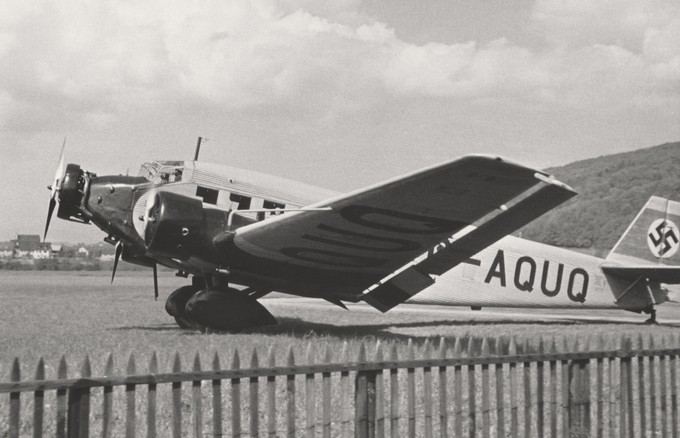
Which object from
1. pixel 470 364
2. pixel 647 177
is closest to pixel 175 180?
pixel 470 364

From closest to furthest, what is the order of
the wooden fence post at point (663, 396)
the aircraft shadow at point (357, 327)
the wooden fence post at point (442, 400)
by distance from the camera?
the wooden fence post at point (442, 400) < the wooden fence post at point (663, 396) < the aircraft shadow at point (357, 327)

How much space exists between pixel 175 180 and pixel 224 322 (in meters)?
2.29

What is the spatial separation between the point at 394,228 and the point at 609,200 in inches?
3854

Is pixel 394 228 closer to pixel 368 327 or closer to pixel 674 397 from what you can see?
pixel 674 397

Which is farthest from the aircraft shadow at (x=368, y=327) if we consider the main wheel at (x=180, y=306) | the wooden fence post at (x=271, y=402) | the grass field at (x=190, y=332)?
the wooden fence post at (x=271, y=402)

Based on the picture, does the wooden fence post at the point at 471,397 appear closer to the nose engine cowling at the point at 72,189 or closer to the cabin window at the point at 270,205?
the cabin window at the point at 270,205

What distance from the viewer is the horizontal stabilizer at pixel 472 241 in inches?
285

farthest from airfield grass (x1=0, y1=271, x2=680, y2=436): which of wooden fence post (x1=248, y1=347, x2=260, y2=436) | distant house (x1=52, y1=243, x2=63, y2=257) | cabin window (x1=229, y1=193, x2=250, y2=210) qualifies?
distant house (x1=52, y1=243, x2=63, y2=257)

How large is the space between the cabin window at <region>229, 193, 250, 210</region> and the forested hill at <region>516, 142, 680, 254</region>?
245ft

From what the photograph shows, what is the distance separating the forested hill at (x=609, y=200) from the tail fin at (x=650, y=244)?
67.3 m

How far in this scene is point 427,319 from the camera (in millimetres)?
16156

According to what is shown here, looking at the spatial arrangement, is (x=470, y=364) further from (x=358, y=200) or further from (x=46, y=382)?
(x=358, y=200)

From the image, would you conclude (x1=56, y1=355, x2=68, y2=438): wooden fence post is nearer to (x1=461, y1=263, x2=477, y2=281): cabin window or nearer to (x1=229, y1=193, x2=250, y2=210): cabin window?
(x1=229, y1=193, x2=250, y2=210): cabin window

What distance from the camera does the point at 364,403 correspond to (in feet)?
13.2
